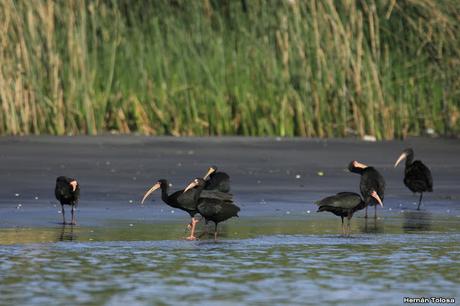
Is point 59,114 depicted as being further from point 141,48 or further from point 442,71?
point 442,71

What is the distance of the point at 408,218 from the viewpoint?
12969mm

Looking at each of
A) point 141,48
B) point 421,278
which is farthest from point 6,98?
point 421,278

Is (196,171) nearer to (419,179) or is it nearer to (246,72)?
(419,179)

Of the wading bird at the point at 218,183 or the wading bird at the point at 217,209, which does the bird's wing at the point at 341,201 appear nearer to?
the wading bird at the point at 217,209

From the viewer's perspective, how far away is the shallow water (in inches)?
335

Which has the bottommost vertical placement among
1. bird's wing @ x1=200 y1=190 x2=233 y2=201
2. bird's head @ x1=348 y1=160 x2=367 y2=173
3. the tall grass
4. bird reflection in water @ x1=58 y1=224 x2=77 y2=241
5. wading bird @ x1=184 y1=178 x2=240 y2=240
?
bird reflection in water @ x1=58 y1=224 x2=77 y2=241

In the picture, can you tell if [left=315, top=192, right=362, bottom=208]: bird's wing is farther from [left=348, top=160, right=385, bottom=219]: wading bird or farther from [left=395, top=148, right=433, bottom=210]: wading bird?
[left=395, top=148, right=433, bottom=210]: wading bird

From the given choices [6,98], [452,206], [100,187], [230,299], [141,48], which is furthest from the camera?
[141,48]

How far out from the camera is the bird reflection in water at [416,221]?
39.7 feet

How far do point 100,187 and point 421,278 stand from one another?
6128mm

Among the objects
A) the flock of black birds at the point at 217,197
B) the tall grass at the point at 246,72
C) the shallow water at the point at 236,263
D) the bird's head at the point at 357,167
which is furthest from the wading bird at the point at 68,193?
the tall grass at the point at 246,72

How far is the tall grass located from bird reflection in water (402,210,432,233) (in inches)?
257

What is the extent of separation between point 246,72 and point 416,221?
7722 millimetres

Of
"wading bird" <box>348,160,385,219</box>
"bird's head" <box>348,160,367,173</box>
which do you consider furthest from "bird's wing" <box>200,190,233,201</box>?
"bird's head" <box>348,160,367,173</box>
